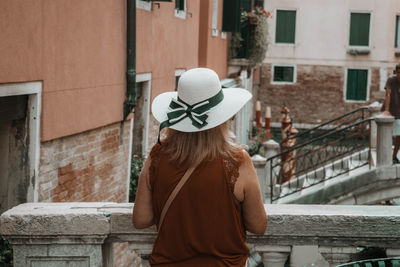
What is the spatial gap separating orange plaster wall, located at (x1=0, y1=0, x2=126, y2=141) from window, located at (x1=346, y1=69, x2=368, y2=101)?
70.2 feet

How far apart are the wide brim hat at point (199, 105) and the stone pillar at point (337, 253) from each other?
952 millimetres

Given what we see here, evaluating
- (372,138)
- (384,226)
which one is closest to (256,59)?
(372,138)

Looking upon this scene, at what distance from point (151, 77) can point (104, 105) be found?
2.20 m

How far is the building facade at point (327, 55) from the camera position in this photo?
1067 inches

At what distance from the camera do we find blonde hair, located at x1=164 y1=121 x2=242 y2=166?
2561 millimetres

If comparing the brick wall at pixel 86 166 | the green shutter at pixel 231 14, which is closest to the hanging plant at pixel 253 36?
the green shutter at pixel 231 14

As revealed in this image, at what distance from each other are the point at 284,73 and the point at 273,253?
25366 millimetres

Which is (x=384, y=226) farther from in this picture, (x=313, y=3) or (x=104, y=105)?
(x=313, y=3)

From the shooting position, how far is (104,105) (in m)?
6.80

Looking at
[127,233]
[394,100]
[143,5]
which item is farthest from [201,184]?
[394,100]

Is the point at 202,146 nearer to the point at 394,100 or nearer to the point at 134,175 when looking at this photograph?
the point at 134,175

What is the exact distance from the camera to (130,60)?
24.8 ft

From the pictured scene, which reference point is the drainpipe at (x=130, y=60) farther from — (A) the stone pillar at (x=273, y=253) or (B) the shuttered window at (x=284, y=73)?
(B) the shuttered window at (x=284, y=73)

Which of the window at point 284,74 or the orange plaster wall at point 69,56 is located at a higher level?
the orange plaster wall at point 69,56
